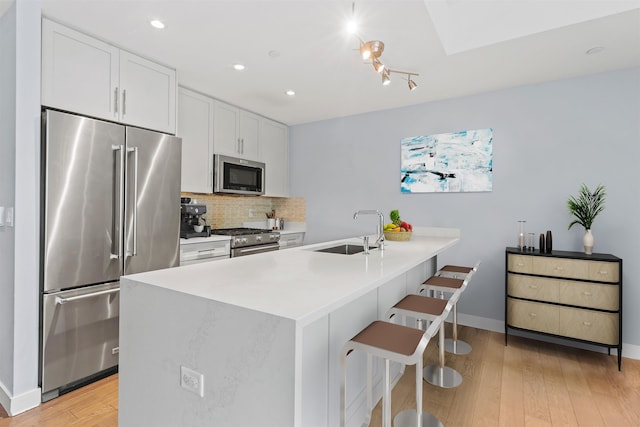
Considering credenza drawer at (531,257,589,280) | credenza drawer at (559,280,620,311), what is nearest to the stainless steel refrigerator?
credenza drawer at (531,257,589,280)

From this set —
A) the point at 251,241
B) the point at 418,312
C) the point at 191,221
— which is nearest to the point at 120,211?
the point at 191,221

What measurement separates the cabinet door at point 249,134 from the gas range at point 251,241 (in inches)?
39.2

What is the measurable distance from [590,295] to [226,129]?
12.7ft

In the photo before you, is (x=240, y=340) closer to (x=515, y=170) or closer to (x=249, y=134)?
(x=515, y=170)

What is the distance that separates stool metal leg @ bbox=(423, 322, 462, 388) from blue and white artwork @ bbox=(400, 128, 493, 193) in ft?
5.96

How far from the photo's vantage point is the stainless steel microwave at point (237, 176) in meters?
3.73

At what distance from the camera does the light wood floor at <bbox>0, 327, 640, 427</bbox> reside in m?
1.98

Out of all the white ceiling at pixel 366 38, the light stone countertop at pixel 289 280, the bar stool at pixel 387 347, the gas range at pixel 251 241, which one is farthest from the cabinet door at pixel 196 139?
the bar stool at pixel 387 347

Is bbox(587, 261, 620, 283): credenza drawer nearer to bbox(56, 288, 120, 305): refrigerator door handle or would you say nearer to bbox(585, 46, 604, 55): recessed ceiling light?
bbox(585, 46, 604, 55): recessed ceiling light

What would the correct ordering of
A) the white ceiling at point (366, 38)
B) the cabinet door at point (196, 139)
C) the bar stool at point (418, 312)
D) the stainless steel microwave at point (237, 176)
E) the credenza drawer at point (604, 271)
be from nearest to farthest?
the bar stool at point (418, 312)
the white ceiling at point (366, 38)
the credenza drawer at point (604, 271)
the cabinet door at point (196, 139)
the stainless steel microwave at point (237, 176)

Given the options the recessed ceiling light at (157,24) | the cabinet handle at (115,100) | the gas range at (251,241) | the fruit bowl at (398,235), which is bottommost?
the gas range at (251,241)

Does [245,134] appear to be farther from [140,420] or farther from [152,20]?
[140,420]

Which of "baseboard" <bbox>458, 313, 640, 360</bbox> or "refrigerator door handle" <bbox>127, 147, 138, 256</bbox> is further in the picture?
"baseboard" <bbox>458, 313, 640, 360</bbox>

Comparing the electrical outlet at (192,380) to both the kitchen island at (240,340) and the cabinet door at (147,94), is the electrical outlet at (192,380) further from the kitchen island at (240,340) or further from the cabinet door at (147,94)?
the cabinet door at (147,94)
